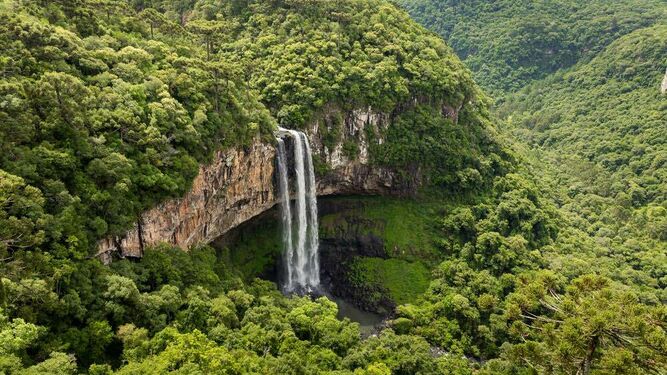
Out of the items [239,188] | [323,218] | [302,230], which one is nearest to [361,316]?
[302,230]

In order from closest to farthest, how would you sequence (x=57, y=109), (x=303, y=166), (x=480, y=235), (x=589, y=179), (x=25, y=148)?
1. (x=25, y=148)
2. (x=57, y=109)
3. (x=303, y=166)
4. (x=480, y=235)
5. (x=589, y=179)

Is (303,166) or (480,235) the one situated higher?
(303,166)

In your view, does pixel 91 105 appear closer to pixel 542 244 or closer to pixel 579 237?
pixel 542 244

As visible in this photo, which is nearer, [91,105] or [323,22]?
[91,105]

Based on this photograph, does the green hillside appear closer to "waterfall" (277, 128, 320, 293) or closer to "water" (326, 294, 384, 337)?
"waterfall" (277, 128, 320, 293)

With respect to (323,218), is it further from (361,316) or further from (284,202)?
(361,316)

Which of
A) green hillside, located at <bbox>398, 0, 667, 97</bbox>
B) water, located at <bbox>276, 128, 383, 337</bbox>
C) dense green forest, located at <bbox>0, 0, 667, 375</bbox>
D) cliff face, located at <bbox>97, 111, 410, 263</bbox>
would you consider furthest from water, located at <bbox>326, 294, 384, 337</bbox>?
green hillside, located at <bbox>398, 0, 667, 97</bbox>

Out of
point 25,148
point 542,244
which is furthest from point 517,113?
point 25,148
